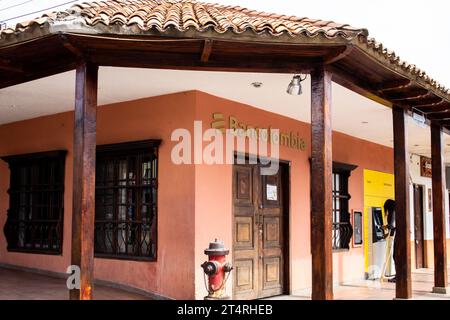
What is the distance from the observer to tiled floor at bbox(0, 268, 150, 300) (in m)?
8.04

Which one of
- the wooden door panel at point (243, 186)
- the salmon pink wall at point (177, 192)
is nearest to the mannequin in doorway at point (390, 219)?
the salmon pink wall at point (177, 192)

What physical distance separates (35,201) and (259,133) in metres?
5.01

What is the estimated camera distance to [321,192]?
602 centimetres

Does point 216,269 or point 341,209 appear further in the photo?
point 341,209

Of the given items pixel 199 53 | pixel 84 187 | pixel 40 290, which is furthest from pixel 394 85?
pixel 40 290

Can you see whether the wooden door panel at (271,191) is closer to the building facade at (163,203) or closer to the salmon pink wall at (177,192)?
the building facade at (163,203)

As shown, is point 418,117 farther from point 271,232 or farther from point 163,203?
point 163,203

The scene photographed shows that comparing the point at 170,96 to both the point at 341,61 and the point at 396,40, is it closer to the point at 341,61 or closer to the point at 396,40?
the point at 341,61

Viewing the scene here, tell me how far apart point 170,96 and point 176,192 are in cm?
159

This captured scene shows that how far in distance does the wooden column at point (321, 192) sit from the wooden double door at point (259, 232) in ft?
10.1

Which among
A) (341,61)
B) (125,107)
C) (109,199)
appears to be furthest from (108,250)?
(341,61)

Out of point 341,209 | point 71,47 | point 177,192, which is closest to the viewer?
point 71,47

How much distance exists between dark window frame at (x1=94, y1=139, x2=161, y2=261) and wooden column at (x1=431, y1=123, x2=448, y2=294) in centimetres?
526

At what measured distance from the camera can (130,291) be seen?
8.72 m
